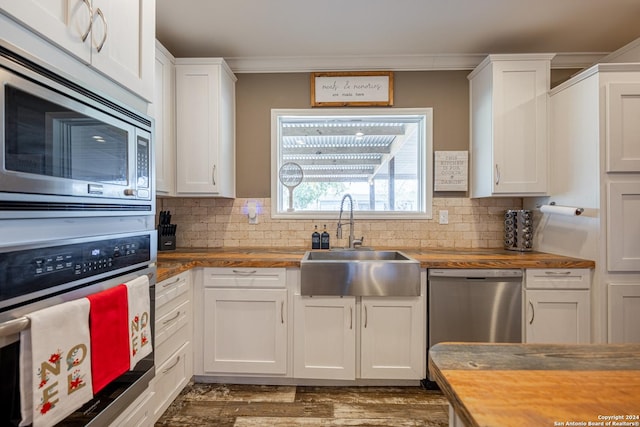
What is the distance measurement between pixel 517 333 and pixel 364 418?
1163mm

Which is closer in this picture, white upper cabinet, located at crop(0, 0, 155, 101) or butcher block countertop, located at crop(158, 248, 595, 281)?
white upper cabinet, located at crop(0, 0, 155, 101)

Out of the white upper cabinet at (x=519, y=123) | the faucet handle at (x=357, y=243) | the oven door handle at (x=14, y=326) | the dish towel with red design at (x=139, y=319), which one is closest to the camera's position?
the oven door handle at (x=14, y=326)

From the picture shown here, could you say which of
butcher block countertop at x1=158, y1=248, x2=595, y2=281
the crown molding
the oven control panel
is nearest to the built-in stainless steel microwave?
the oven control panel

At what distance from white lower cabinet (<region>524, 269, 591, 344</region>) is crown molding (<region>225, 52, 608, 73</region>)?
71.2 inches

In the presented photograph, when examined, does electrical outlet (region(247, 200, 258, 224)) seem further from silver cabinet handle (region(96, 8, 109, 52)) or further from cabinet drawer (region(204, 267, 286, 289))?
silver cabinet handle (region(96, 8, 109, 52))

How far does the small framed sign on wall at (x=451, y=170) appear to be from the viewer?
8.91 ft

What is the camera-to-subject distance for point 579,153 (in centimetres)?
210

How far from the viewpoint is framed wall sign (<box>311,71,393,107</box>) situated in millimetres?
2691

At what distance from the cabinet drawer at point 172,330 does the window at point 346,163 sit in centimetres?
111

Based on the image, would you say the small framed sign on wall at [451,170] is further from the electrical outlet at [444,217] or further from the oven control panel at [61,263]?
the oven control panel at [61,263]

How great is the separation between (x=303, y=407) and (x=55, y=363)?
1.55 metres

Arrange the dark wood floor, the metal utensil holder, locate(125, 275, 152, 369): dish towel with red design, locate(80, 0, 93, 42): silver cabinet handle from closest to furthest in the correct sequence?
1. locate(80, 0, 93, 42): silver cabinet handle
2. locate(125, 275, 152, 369): dish towel with red design
3. the dark wood floor
4. the metal utensil holder

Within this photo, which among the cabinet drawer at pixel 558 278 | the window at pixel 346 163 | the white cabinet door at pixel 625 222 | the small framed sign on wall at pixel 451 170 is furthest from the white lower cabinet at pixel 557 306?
the window at pixel 346 163

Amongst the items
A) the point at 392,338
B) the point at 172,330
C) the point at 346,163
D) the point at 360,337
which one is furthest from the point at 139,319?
the point at 346,163
